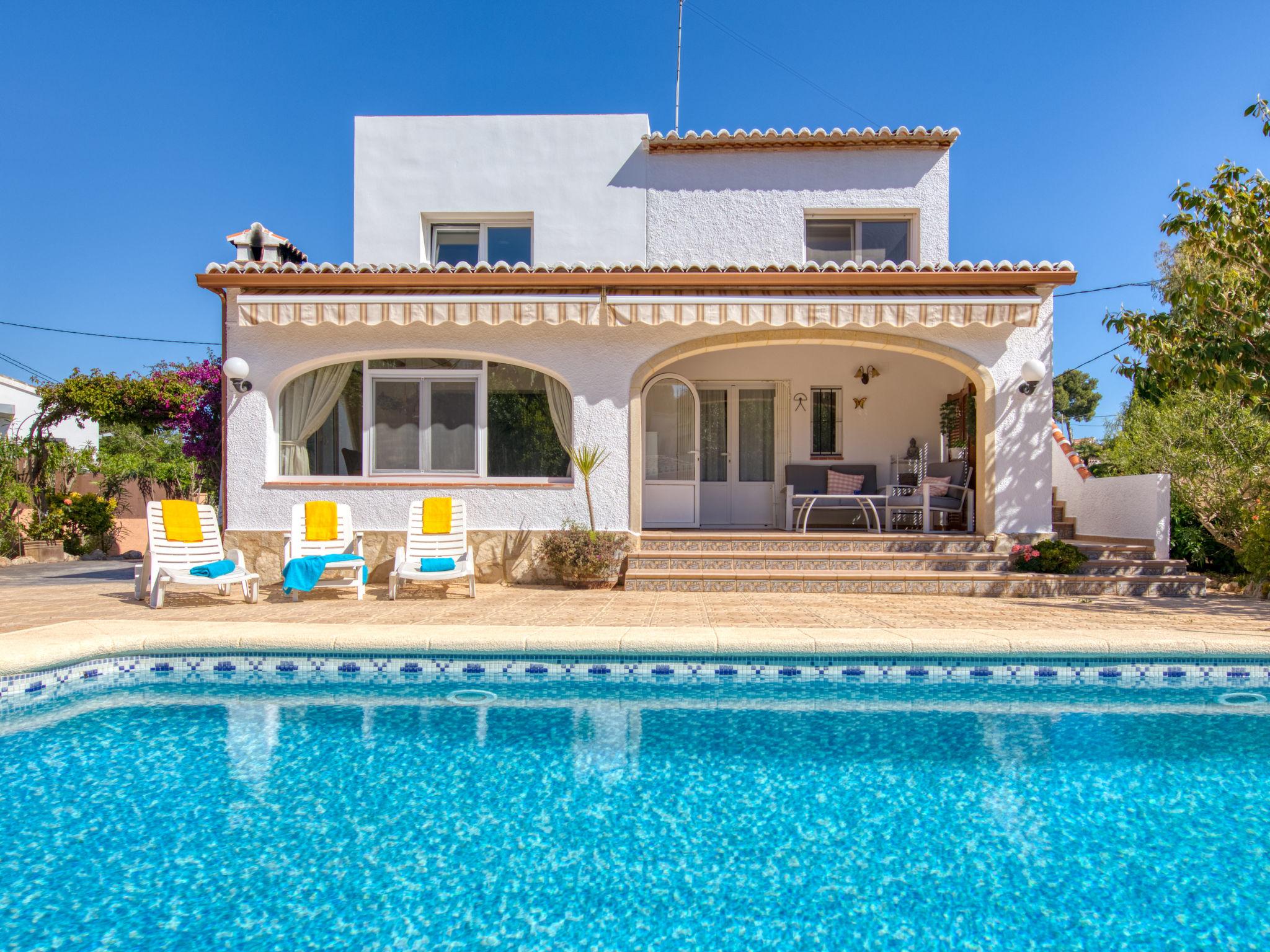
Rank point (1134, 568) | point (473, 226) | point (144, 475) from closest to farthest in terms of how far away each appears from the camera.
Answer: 1. point (1134, 568)
2. point (473, 226)
3. point (144, 475)

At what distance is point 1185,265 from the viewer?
22156mm

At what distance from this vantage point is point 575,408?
44.0 feet

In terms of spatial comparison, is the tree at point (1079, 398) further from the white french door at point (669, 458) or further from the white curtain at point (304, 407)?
the white curtain at point (304, 407)

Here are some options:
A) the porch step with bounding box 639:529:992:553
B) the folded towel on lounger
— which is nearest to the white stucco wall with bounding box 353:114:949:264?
the porch step with bounding box 639:529:992:553

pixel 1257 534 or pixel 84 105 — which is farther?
pixel 84 105

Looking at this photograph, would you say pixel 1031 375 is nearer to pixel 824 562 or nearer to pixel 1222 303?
pixel 1222 303

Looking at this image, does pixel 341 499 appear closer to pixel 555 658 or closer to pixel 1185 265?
pixel 555 658

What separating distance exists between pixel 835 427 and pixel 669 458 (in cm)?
415

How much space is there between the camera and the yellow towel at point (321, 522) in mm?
12383

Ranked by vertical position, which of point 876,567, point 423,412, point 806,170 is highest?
point 806,170

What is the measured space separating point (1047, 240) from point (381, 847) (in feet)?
48.1

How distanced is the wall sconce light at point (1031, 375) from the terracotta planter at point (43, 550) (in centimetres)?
2277

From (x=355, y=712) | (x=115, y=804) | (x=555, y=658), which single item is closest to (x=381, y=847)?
(x=115, y=804)

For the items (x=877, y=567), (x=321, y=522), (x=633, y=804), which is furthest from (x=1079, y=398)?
(x=633, y=804)
